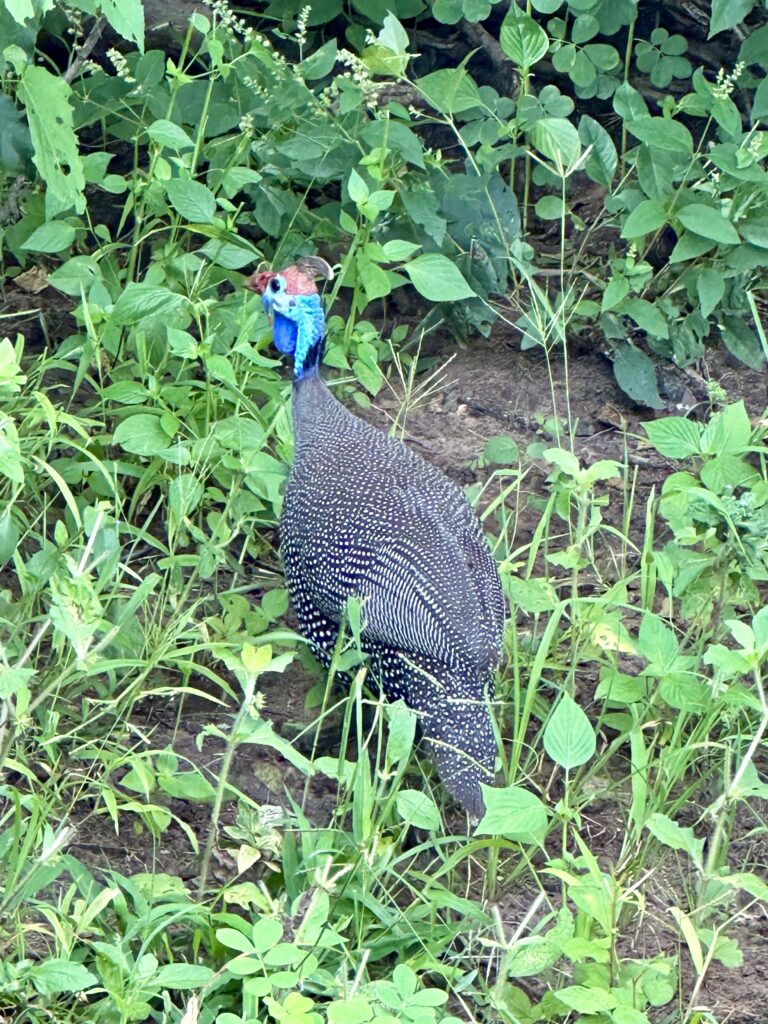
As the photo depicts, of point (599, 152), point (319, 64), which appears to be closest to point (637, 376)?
point (599, 152)

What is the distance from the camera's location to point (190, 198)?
360 cm

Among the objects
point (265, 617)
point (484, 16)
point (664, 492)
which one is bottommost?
point (265, 617)

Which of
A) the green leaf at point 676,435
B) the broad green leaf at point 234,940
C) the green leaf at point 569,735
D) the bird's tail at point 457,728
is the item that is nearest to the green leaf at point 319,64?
the green leaf at point 676,435

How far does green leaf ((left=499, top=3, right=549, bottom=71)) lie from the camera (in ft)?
12.6

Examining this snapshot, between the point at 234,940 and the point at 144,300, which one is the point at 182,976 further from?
the point at 144,300

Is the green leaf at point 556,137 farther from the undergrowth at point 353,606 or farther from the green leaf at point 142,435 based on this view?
the green leaf at point 142,435

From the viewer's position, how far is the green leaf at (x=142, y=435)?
351cm

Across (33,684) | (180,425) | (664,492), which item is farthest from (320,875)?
(180,425)

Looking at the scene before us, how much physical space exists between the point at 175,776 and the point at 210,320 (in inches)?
53.2

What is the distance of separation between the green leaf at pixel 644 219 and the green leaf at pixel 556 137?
23 centimetres

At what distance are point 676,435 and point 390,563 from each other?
0.62 metres

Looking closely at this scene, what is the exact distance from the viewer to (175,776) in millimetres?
2895

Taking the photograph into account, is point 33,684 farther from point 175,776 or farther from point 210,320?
point 210,320

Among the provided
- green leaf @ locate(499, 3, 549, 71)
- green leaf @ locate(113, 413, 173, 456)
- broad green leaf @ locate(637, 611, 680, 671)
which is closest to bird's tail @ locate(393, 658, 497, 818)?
broad green leaf @ locate(637, 611, 680, 671)
